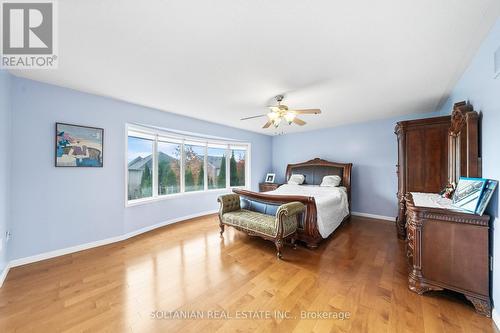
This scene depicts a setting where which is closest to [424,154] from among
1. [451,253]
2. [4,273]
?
[451,253]

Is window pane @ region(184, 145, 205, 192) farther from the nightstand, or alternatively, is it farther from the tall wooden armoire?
the tall wooden armoire

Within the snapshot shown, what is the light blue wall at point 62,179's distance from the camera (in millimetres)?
2408

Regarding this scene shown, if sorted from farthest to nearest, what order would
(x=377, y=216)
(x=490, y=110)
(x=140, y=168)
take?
(x=377, y=216)
(x=140, y=168)
(x=490, y=110)

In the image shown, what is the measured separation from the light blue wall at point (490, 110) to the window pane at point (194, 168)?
4.87 meters

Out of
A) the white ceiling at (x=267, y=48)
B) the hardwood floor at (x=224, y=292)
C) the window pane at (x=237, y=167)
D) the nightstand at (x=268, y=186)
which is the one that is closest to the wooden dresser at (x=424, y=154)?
the white ceiling at (x=267, y=48)

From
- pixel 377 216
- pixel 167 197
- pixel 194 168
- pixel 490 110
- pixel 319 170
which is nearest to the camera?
pixel 490 110

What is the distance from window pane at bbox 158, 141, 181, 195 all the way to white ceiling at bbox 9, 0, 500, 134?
1.43m

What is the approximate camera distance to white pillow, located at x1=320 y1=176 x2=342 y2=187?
462 cm

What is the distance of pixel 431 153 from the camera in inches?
110

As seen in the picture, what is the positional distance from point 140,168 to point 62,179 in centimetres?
127

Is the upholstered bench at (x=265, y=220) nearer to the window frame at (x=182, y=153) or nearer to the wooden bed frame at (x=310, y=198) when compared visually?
the wooden bed frame at (x=310, y=198)

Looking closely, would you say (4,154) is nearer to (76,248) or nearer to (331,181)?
(76,248)

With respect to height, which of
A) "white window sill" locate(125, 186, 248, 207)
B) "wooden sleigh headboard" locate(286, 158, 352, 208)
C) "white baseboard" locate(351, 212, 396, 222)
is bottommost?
"white baseboard" locate(351, 212, 396, 222)

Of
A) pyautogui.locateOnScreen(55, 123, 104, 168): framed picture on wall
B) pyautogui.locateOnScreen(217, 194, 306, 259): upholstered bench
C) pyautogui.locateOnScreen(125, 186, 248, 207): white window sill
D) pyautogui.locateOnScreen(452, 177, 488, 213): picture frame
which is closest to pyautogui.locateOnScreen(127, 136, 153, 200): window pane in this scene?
pyautogui.locateOnScreen(125, 186, 248, 207): white window sill
